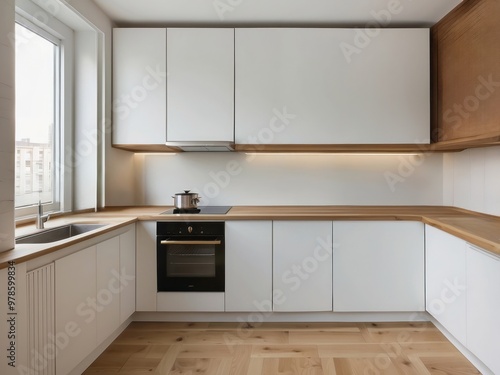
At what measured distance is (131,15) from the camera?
2789 millimetres

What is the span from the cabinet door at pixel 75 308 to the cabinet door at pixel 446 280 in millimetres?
2105

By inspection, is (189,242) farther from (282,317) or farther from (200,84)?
(200,84)

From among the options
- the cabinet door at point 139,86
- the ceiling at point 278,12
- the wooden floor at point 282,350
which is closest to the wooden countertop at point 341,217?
the cabinet door at point 139,86

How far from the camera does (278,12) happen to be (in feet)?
8.79

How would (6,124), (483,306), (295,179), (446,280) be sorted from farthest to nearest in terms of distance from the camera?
(295,179)
(446,280)
(483,306)
(6,124)

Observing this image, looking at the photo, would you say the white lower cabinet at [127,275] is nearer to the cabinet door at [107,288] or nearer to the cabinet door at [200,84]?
the cabinet door at [107,288]

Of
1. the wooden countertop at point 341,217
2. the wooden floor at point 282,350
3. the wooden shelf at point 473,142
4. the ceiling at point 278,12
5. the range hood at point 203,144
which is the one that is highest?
the ceiling at point 278,12

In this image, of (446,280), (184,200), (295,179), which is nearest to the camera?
(446,280)

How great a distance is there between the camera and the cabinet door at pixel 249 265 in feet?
8.52

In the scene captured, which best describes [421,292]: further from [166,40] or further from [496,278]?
[166,40]

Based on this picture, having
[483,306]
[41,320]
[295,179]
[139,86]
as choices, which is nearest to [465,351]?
[483,306]

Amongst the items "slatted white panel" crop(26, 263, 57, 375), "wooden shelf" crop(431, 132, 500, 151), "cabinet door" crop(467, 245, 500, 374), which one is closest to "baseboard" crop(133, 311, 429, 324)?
"cabinet door" crop(467, 245, 500, 374)

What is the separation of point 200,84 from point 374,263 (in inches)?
74.9

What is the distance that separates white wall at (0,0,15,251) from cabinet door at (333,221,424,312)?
1980 mm
